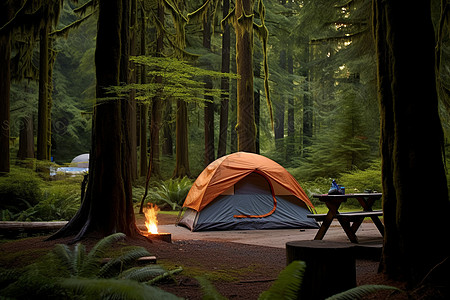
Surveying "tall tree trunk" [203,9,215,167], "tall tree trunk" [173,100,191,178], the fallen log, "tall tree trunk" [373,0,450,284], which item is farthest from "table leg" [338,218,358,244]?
→ "tall tree trunk" [203,9,215,167]

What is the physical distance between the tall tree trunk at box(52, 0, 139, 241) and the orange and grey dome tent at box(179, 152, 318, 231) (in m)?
3.35

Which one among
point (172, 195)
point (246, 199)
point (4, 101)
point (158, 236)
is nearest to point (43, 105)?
point (4, 101)

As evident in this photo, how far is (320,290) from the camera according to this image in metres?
3.41

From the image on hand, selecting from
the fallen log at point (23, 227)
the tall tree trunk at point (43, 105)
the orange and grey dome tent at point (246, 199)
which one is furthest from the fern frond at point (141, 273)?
the tall tree trunk at point (43, 105)

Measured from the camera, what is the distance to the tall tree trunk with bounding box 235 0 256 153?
41.0ft

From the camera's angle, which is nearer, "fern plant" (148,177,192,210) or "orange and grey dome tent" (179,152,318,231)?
"orange and grey dome tent" (179,152,318,231)

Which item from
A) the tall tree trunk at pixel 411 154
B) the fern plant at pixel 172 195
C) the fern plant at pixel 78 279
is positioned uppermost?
the tall tree trunk at pixel 411 154

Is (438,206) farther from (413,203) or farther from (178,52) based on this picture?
(178,52)

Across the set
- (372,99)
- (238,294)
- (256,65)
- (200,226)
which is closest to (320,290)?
(238,294)

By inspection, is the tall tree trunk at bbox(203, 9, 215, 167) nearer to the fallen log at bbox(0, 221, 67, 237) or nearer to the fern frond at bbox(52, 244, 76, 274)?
the fallen log at bbox(0, 221, 67, 237)

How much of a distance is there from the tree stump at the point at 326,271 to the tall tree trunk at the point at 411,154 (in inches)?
18.3

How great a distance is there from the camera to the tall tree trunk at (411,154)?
3406mm

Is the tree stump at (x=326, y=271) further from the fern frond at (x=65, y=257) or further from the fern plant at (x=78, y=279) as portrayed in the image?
the fern frond at (x=65, y=257)

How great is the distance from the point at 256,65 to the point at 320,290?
17550 millimetres
